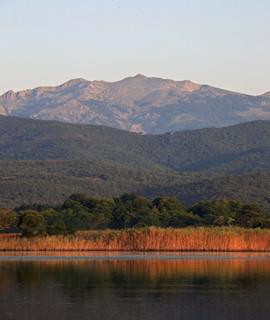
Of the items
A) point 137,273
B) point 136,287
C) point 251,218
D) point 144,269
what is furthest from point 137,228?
point 136,287

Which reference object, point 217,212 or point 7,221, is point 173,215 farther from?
point 7,221

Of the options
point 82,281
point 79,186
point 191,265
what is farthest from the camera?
point 79,186

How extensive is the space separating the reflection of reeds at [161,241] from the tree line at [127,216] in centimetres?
439

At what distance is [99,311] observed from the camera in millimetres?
33750

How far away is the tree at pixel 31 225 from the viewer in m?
69.8

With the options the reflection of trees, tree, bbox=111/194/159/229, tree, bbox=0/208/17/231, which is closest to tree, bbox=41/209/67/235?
tree, bbox=0/208/17/231

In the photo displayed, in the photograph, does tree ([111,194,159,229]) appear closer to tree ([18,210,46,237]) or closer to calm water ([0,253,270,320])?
tree ([18,210,46,237])

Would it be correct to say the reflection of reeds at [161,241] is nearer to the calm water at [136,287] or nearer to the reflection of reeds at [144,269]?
the calm water at [136,287]

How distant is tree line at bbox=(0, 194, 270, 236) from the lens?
72438 millimetres

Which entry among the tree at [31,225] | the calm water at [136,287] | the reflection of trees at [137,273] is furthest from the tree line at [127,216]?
the reflection of trees at [137,273]

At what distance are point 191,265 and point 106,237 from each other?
12117 millimetres

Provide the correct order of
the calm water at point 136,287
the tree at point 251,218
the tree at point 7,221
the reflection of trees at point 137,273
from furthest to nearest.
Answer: the tree at point 7,221
the tree at point 251,218
the reflection of trees at point 137,273
the calm water at point 136,287

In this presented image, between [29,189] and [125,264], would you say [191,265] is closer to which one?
[125,264]

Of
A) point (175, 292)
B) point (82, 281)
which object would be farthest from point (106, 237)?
point (175, 292)
